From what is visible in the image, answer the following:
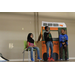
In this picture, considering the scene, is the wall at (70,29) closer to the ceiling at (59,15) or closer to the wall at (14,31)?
the ceiling at (59,15)

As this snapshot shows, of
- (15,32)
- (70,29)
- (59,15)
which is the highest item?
(59,15)

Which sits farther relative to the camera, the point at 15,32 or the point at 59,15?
the point at 59,15

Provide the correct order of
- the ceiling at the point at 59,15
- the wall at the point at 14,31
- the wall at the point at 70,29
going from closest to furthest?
the wall at the point at 14,31 < the wall at the point at 70,29 < the ceiling at the point at 59,15

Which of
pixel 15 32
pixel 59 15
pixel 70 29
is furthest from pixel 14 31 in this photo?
pixel 70 29

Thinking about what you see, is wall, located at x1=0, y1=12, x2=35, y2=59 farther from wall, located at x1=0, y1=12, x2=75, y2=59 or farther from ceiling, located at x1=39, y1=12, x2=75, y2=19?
ceiling, located at x1=39, y1=12, x2=75, y2=19

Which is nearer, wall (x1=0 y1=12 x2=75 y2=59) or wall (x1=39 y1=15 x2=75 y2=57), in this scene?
wall (x1=0 y1=12 x2=75 y2=59)

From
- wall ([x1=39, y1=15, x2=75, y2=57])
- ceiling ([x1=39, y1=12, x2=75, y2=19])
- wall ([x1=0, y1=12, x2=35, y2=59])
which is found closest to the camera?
wall ([x1=0, y1=12, x2=35, y2=59])

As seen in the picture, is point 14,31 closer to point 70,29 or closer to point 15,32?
point 15,32

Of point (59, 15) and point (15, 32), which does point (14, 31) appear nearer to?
point (15, 32)

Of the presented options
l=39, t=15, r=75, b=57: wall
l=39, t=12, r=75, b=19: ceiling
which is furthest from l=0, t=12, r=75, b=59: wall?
l=39, t=12, r=75, b=19: ceiling

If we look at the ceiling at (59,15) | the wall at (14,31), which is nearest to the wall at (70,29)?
the ceiling at (59,15)

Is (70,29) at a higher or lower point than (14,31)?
higher
